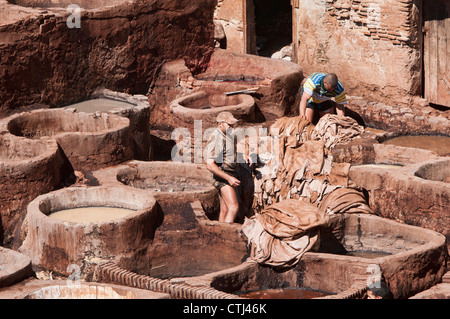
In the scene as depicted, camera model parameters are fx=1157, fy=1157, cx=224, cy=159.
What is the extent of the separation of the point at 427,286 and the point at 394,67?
7.45m

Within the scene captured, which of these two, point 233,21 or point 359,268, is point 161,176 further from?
point 233,21

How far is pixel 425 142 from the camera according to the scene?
17812 millimetres

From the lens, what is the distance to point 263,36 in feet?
83.8

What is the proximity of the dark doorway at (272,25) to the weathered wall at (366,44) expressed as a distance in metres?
3.14

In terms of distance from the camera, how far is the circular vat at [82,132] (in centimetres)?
1598

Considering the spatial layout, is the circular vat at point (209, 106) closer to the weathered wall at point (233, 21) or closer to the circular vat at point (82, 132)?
the circular vat at point (82, 132)

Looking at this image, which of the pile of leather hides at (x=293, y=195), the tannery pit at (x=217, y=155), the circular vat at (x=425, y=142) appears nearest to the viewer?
the tannery pit at (x=217, y=155)

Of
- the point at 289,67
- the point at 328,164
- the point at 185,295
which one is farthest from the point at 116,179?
the point at 289,67

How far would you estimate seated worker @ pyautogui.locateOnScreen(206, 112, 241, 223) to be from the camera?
14.4 m

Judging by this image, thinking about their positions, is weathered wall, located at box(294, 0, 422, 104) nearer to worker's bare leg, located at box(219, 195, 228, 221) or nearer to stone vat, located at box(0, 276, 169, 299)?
worker's bare leg, located at box(219, 195, 228, 221)

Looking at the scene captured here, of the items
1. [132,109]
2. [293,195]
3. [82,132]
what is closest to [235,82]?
[132,109]

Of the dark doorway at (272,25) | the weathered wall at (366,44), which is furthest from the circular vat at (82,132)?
the dark doorway at (272,25)

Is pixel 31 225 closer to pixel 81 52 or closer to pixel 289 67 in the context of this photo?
pixel 81 52

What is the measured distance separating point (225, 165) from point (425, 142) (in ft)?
15.0
